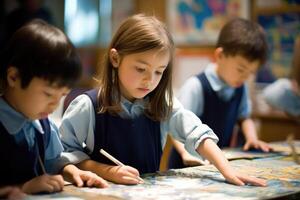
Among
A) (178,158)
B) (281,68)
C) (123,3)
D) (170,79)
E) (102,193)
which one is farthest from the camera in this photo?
(123,3)

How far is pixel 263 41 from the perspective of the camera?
1.88 m

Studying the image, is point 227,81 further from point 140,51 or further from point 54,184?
point 54,184

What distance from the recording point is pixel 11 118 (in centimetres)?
111

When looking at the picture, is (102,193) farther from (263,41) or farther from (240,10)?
(240,10)

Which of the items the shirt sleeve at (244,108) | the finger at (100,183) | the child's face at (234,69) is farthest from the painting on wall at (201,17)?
the finger at (100,183)

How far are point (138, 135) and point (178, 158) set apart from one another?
1.39 ft

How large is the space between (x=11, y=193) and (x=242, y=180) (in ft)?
1.88

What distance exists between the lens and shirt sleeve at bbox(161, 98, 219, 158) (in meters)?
1.42

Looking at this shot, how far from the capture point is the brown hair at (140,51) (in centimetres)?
131

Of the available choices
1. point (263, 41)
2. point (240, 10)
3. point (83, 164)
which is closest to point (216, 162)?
point (83, 164)

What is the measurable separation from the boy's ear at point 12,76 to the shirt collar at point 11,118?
0.18ft

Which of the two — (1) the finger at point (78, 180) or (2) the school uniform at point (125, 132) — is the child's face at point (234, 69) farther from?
(1) the finger at point (78, 180)

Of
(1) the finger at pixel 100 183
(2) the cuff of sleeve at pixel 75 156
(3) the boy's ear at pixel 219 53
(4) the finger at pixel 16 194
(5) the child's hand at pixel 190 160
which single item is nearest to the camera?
(4) the finger at pixel 16 194

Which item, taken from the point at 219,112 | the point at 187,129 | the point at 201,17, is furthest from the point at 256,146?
the point at 201,17
